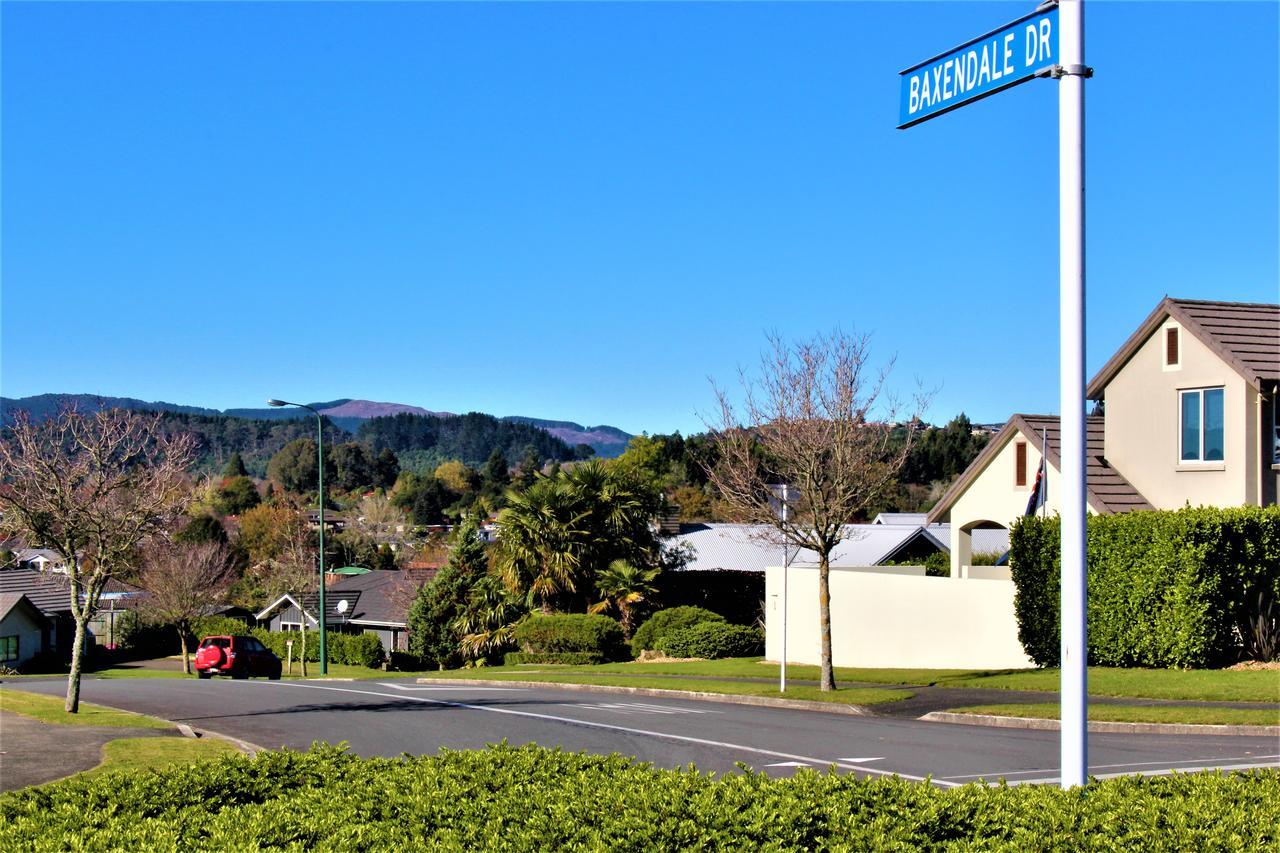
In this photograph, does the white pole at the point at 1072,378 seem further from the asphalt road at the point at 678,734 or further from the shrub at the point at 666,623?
the shrub at the point at 666,623

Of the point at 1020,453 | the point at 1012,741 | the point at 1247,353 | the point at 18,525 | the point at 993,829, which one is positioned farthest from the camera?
the point at 1020,453

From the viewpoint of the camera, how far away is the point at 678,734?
1830 cm

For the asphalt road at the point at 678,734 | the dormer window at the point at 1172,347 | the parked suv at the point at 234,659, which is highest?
the dormer window at the point at 1172,347

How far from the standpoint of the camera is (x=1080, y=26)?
634cm

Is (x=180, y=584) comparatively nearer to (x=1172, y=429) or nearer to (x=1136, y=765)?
(x=1172, y=429)

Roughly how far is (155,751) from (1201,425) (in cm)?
2309

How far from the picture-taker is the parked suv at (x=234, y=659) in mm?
39781

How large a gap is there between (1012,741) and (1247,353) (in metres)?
14.4

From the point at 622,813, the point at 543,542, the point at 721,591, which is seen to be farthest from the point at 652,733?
the point at 721,591

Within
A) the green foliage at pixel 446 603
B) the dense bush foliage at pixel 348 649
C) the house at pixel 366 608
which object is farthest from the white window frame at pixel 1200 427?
the house at pixel 366 608

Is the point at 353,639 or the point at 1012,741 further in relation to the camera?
the point at 353,639

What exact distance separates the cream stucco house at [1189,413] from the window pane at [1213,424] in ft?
0.07

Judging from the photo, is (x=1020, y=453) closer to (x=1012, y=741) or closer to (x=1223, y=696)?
(x=1223, y=696)

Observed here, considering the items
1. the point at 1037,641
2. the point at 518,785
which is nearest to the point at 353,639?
the point at 1037,641
